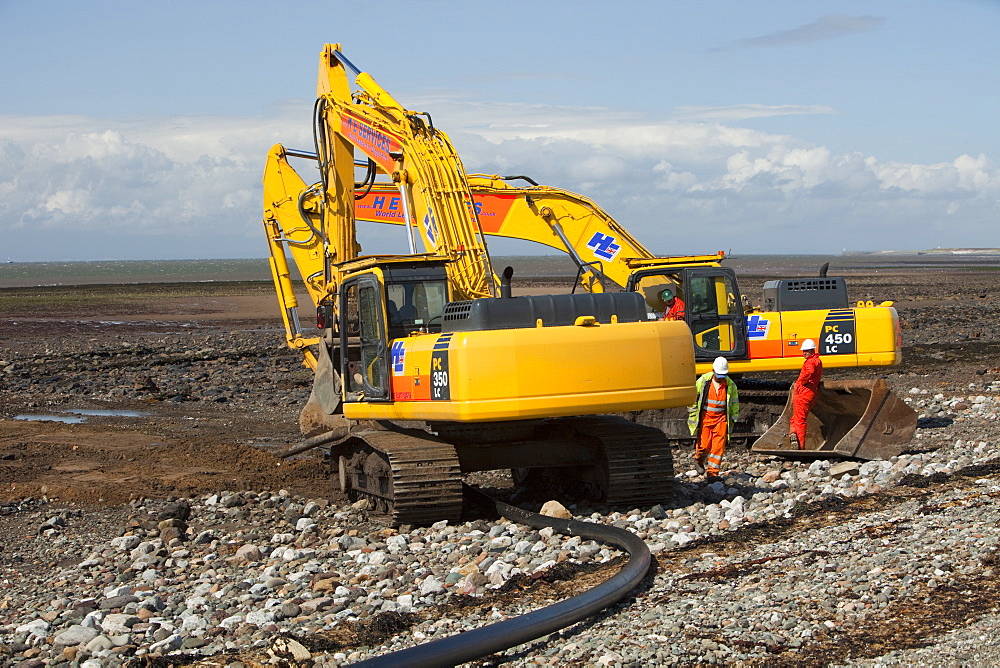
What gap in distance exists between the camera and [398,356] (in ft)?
37.3

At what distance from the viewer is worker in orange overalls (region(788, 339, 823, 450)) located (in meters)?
14.5

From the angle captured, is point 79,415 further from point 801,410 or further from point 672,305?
point 801,410

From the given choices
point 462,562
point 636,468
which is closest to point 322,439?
point 636,468

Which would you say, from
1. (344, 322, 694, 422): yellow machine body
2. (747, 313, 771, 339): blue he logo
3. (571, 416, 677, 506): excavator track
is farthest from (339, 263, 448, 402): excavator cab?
(747, 313, 771, 339): blue he logo

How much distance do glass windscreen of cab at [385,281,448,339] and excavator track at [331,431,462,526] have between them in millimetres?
1063

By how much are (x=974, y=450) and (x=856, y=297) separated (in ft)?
146

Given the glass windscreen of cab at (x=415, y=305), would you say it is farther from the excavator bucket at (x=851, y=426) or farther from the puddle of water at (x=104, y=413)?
the puddle of water at (x=104, y=413)

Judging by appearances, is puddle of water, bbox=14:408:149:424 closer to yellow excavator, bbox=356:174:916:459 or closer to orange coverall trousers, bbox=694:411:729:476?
yellow excavator, bbox=356:174:916:459

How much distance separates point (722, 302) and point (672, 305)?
691mm

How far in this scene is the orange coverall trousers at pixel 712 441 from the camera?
13102 mm

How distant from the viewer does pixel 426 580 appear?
29.3 feet

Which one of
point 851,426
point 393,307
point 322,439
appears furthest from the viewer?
point 851,426

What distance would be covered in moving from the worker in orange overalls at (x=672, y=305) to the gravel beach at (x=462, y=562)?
6.22 ft

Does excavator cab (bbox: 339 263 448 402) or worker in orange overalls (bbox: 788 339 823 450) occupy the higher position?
excavator cab (bbox: 339 263 448 402)
